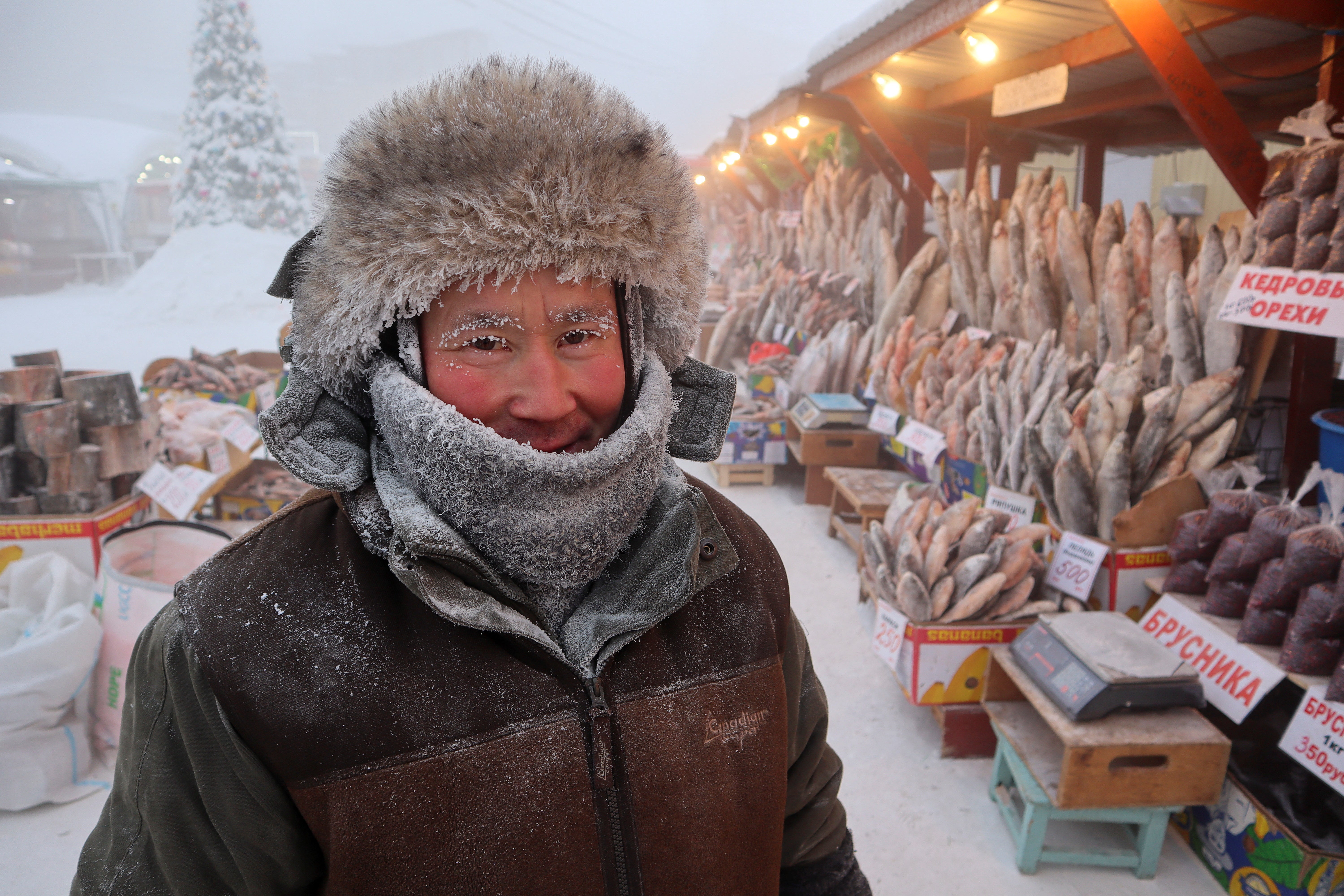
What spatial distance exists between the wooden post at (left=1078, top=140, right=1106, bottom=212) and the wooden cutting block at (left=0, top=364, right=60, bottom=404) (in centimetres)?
552

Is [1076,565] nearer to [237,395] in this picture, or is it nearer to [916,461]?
[916,461]

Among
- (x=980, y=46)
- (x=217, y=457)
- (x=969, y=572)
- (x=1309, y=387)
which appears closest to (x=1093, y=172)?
(x=980, y=46)

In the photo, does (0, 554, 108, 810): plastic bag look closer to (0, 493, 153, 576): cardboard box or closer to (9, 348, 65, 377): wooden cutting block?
(0, 493, 153, 576): cardboard box

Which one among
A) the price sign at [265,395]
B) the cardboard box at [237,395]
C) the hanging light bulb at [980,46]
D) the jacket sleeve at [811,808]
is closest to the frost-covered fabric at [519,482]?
the jacket sleeve at [811,808]

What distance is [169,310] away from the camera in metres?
14.1

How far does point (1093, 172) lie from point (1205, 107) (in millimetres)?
2611

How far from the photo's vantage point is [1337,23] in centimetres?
234

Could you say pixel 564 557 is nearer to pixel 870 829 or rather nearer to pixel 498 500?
pixel 498 500

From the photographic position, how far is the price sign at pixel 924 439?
3760 mm

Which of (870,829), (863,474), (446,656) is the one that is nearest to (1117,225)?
(863,474)

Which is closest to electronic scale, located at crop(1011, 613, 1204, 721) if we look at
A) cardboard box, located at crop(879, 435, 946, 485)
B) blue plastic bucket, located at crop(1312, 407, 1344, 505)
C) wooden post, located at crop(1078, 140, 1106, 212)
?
blue plastic bucket, located at crop(1312, 407, 1344, 505)

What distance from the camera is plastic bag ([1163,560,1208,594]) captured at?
2.34 m

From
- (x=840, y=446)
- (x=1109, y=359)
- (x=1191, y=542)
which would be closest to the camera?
(x=1191, y=542)

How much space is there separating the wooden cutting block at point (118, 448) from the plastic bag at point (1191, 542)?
4042 millimetres
